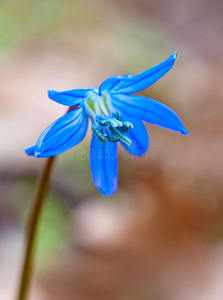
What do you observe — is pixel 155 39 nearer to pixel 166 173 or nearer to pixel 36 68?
pixel 36 68

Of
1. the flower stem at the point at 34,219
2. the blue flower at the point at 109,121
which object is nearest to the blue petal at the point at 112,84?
the blue flower at the point at 109,121

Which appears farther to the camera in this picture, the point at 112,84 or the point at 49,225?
the point at 49,225

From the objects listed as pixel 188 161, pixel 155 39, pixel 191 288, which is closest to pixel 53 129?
pixel 191 288

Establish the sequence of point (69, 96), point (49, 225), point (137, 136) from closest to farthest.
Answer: point (69, 96), point (137, 136), point (49, 225)

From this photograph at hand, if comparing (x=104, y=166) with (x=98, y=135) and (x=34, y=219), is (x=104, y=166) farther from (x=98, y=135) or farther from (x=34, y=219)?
(x=34, y=219)

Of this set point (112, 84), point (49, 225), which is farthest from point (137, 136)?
point (49, 225)

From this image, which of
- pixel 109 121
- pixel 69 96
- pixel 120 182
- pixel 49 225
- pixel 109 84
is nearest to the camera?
pixel 69 96

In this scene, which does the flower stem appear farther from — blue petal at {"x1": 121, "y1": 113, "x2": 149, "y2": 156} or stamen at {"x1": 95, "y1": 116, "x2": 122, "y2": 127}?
blue petal at {"x1": 121, "y1": 113, "x2": 149, "y2": 156}
